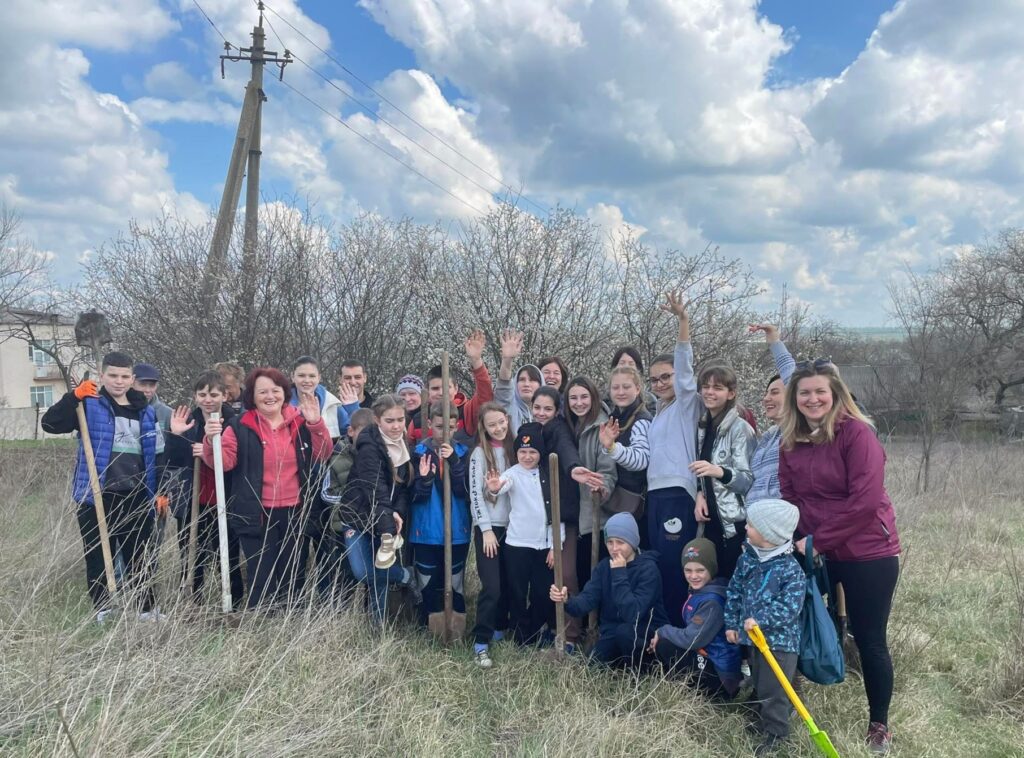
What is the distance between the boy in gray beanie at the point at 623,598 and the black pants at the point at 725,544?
0.38 metres

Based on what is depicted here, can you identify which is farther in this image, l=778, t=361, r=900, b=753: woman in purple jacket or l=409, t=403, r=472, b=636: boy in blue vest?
l=409, t=403, r=472, b=636: boy in blue vest

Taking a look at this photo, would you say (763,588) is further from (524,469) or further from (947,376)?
(947,376)

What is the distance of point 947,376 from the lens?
413 inches

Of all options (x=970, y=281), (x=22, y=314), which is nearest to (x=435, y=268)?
(x=22, y=314)

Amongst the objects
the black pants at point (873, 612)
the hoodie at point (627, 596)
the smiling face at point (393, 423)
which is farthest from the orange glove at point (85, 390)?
the black pants at point (873, 612)

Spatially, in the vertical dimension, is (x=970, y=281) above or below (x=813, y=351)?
above

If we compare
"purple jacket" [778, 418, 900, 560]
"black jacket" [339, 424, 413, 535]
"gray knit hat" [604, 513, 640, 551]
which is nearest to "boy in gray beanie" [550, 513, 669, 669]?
"gray knit hat" [604, 513, 640, 551]

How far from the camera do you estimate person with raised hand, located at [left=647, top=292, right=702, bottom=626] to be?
4137 mm

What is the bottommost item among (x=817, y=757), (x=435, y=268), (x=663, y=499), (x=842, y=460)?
(x=817, y=757)

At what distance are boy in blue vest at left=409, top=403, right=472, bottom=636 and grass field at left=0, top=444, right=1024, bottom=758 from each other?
1.02ft

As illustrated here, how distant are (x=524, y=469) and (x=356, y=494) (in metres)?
1.07

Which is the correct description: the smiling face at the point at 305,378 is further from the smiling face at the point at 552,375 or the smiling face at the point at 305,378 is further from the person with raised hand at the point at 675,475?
the person with raised hand at the point at 675,475

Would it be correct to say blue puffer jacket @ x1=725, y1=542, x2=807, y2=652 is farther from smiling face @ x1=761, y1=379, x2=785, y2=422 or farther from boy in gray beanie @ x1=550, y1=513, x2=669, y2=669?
smiling face @ x1=761, y1=379, x2=785, y2=422

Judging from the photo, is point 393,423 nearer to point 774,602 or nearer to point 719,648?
point 719,648
